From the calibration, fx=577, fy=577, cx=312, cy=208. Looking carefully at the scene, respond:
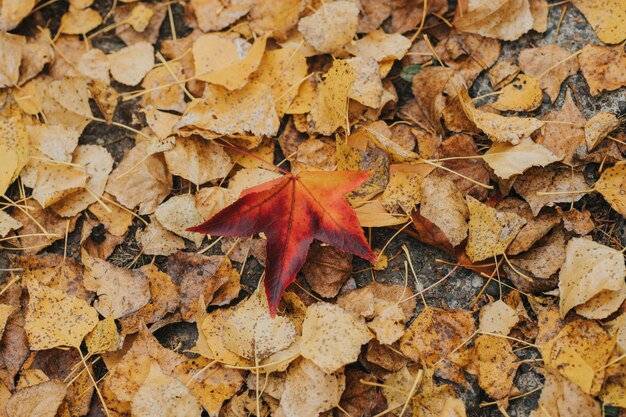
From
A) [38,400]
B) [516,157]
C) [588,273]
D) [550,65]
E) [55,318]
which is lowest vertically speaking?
[38,400]

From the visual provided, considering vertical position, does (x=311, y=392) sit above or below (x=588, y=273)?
below

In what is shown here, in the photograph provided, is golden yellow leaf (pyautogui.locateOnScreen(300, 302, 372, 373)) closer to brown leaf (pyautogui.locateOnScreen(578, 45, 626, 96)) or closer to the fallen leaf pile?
the fallen leaf pile

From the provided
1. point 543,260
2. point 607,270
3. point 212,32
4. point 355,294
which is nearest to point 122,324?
point 355,294

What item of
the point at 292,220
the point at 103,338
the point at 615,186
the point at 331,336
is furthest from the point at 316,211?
the point at 615,186

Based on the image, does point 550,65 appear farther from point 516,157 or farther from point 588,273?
point 588,273

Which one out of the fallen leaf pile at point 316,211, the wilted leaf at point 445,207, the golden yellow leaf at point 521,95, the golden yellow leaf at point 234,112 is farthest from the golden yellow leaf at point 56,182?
the golden yellow leaf at point 521,95

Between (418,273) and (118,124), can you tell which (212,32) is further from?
(418,273)

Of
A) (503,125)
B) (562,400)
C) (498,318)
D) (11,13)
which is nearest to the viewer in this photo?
(562,400)

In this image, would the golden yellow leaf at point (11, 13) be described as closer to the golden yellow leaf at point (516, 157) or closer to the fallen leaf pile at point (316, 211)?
the fallen leaf pile at point (316, 211)
